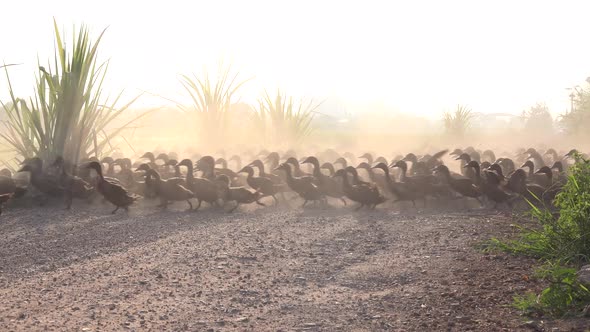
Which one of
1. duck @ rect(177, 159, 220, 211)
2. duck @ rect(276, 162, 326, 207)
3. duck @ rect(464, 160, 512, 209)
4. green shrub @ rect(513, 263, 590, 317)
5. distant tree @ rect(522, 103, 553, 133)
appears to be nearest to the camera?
green shrub @ rect(513, 263, 590, 317)

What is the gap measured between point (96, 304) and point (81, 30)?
8.53 meters

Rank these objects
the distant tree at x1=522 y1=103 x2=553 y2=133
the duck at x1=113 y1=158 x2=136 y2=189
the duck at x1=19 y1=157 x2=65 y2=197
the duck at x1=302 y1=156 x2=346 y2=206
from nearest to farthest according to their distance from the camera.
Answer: the duck at x1=19 y1=157 x2=65 y2=197, the duck at x1=302 y1=156 x2=346 y2=206, the duck at x1=113 y1=158 x2=136 y2=189, the distant tree at x1=522 y1=103 x2=553 y2=133

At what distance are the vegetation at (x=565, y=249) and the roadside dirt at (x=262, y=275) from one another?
0.55ft

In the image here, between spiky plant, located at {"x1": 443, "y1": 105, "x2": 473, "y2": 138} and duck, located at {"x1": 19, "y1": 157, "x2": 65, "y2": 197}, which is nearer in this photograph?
duck, located at {"x1": 19, "y1": 157, "x2": 65, "y2": 197}

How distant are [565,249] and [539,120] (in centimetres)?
3732

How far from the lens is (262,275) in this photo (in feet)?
24.4

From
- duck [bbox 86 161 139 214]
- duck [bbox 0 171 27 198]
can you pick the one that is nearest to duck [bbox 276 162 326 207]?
duck [bbox 86 161 139 214]

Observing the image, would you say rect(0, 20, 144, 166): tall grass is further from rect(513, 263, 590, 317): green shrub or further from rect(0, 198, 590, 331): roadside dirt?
rect(513, 263, 590, 317): green shrub

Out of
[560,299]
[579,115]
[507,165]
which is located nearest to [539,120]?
[579,115]

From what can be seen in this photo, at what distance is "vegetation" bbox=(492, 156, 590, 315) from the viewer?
571 cm

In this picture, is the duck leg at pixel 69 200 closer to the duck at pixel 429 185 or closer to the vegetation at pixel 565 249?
the duck at pixel 429 185

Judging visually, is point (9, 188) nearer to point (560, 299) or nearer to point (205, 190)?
point (205, 190)

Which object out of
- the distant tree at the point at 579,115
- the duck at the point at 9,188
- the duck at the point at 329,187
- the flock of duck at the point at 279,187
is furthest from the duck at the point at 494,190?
the distant tree at the point at 579,115

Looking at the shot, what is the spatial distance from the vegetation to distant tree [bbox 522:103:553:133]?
3560cm
